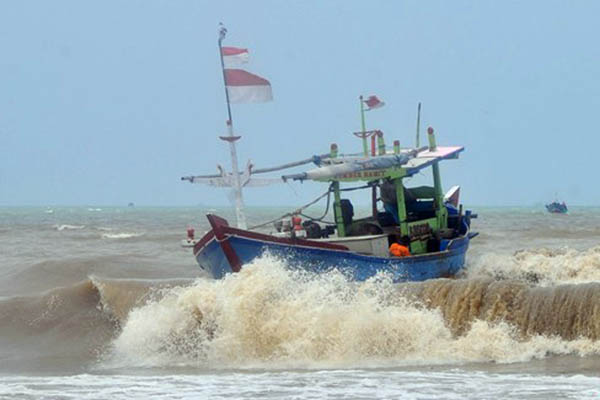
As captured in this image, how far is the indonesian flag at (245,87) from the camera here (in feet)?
55.3

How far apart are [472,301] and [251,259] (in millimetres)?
3871

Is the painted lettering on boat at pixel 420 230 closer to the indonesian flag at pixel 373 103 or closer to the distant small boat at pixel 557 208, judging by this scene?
the indonesian flag at pixel 373 103

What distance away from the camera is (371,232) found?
58.4ft

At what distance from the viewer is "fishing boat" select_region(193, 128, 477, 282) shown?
1564 cm

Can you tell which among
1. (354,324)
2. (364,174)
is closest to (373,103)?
(364,174)

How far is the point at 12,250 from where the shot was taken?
117ft

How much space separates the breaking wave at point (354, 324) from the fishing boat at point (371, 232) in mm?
1233

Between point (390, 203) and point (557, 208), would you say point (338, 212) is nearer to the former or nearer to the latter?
point (390, 203)

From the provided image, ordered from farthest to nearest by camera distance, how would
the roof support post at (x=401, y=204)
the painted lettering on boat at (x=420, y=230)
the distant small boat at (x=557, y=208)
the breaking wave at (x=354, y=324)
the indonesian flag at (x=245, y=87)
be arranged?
the distant small boat at (x=557, y=208) < the painted lettering on boat at (x=420, y=230) < the roof support post at (x=401, y=204) < the indonesian flag at (x=245, y=87) < the breaking wave at (x=354, y=324)

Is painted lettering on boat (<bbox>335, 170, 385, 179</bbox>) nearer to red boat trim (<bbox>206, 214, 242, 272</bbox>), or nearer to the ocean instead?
the ocean

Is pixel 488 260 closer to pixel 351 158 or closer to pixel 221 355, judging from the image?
pixel 351 158

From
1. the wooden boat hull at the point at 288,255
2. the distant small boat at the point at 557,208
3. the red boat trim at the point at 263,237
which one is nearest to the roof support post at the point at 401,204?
the wooden boat hull at the point at 288,255

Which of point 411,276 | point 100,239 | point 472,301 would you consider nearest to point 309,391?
point 472,301

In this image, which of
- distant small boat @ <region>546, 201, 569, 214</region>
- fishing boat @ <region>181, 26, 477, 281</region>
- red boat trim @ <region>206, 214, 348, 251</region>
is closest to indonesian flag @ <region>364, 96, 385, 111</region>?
fishing boat @ <region>181, 26, 477, 281</region>
